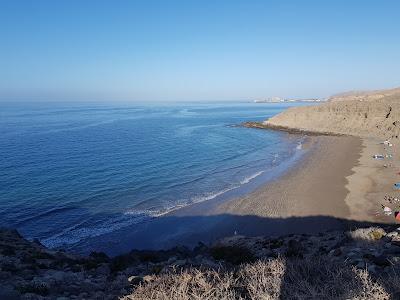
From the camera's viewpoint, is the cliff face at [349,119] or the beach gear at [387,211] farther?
the cliff face at [349,119]

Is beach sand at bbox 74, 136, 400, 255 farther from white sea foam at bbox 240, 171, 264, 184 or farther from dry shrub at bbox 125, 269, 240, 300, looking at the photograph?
dry shrub at bbox 125, 269, 240, 300

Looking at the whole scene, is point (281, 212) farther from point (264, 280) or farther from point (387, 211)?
point (264, 280)

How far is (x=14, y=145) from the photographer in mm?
56219

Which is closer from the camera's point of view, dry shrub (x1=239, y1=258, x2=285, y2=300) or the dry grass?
the dry grass

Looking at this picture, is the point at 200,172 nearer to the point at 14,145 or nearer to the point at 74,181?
the point at 74,181

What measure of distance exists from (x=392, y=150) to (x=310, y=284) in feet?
163

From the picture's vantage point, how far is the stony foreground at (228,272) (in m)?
7.12

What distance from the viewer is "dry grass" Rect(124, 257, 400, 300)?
22.2 ft

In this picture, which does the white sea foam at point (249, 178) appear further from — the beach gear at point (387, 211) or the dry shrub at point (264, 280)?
the dry shrub at point (264, 280)

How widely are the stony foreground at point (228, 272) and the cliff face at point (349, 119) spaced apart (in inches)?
2302

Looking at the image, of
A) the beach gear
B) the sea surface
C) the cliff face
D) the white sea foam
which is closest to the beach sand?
the beach gear

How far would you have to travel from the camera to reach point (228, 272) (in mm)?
9008

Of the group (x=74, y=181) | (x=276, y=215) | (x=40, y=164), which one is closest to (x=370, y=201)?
(x=276, y=215)

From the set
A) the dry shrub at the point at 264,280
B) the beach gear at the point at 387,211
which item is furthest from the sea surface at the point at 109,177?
the dry shrub at the point at 264,280
